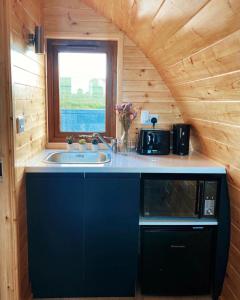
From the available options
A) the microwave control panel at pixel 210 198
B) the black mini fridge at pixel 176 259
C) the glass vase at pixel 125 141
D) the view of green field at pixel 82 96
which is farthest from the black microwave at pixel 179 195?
the view of green field at pixel 82 96

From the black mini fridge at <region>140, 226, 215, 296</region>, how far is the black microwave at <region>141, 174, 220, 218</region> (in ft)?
0.34

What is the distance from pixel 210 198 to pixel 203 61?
37.2 inches

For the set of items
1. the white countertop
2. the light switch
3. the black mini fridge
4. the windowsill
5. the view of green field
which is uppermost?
the view of green field

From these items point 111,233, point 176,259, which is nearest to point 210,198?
point 176,259

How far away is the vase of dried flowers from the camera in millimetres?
2416

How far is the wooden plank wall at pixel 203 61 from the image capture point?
Answer: 1203 mm

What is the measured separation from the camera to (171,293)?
6.75ft

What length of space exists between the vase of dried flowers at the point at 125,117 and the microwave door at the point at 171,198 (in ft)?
1.98

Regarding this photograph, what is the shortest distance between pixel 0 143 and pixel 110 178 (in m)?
0.72

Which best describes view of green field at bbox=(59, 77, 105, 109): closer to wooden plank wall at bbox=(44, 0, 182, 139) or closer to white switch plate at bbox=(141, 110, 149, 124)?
wooden plank wall at bbox=(44, 0, 182, 139)

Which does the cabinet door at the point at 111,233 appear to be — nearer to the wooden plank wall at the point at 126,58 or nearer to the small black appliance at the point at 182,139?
the small black appliance at the point at 182,139

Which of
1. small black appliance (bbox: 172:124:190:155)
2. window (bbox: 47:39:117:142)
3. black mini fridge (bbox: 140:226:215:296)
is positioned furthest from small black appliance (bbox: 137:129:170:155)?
black mini fridge (bbox: 140:226:215:296)

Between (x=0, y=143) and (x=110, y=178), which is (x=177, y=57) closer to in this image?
(x=110, y=178)

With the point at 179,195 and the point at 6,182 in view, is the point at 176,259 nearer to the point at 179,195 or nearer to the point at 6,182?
the point at 179,195
